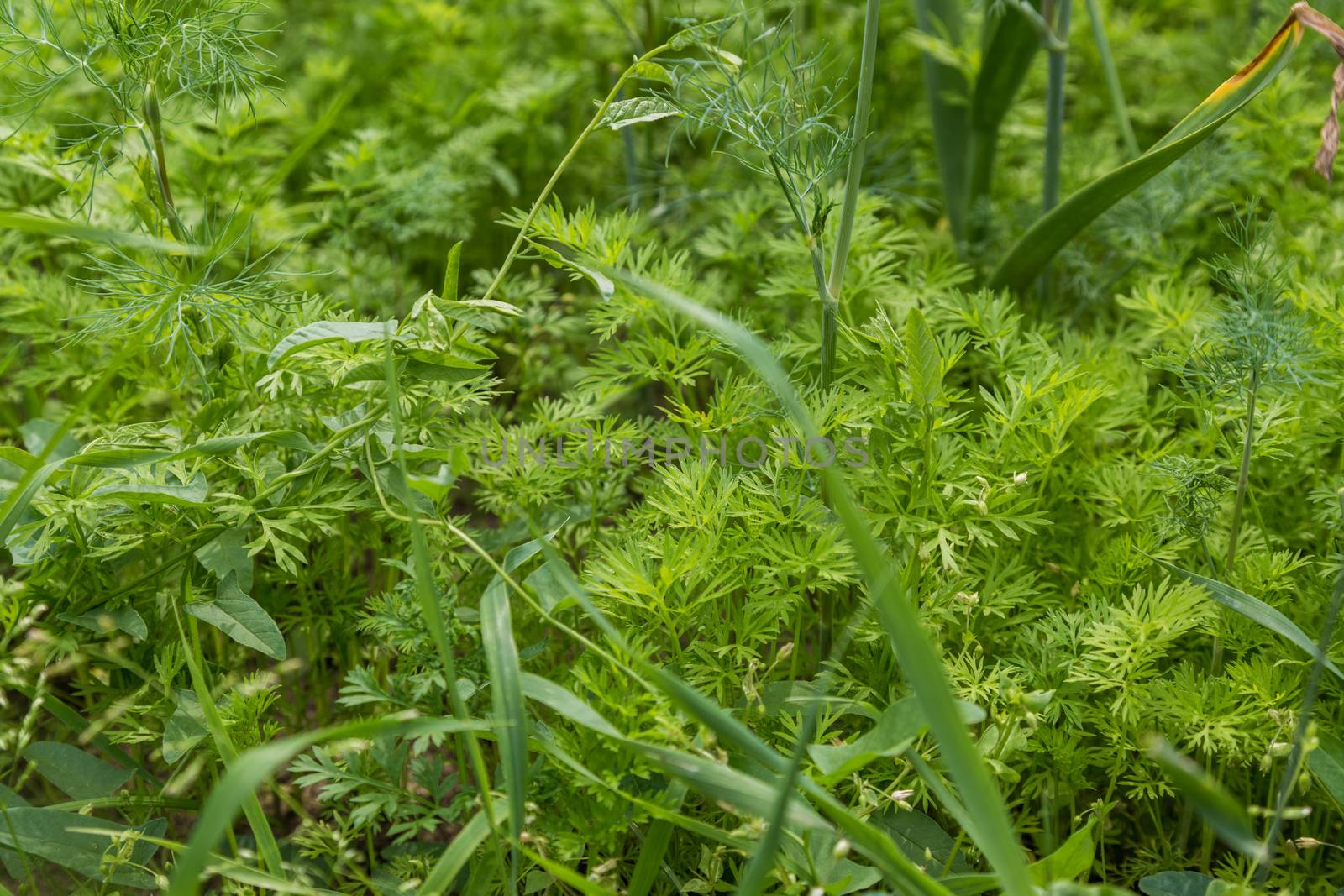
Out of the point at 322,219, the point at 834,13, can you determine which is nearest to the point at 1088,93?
the point at 834,13

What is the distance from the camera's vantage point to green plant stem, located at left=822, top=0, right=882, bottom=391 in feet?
3.71

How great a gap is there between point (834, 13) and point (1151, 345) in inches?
50.9

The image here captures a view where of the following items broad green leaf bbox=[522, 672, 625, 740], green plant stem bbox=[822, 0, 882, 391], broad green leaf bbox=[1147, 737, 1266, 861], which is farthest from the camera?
green plant stem bbox=[822, 0, 882, 391]

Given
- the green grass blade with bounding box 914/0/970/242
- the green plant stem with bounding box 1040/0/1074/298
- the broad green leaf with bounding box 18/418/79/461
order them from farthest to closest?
the green grass blade with bounding box 914/0/970/242 → the green plant stem with bounding box 1040/0/1074/298 → the broad green leaf with bounding box 18/418/79/461

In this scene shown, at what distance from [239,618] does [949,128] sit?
1290 mm

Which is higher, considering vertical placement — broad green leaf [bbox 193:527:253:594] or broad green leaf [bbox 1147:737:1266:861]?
broad green leaf [bbox 1147:737:1266:861]

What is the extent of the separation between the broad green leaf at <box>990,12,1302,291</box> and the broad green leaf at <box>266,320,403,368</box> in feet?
2.73

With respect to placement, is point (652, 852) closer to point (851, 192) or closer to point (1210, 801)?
point (1210, 801)

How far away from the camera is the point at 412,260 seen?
6.38ft

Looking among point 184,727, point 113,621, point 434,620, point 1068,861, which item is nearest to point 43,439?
point 113,621

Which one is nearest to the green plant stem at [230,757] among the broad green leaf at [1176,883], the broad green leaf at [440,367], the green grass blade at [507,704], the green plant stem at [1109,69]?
the green grass blade at [507,704]

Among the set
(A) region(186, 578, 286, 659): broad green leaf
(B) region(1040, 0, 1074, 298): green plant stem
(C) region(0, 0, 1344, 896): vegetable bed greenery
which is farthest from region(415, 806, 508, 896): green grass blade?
(B) region(1040, 0, 1074, 298): green plant stem

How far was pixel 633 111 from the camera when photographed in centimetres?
116

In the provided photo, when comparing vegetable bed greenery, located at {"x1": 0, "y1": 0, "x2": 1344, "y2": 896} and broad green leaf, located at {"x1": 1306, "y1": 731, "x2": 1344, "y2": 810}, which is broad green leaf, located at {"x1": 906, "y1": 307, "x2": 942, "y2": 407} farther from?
broad green leaf, located at {"x1": 1306, "y1": 731, "x2": 1344, "y2": 810}
